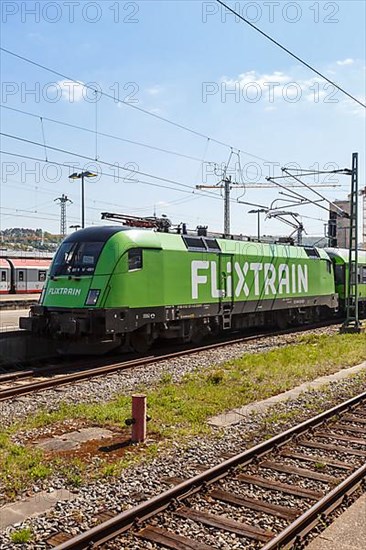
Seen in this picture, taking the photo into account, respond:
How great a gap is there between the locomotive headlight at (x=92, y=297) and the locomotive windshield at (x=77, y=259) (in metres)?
0.51

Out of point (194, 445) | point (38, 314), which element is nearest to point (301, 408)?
point (194, 445)

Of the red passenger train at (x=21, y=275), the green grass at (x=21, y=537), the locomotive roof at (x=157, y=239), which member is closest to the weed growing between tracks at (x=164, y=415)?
the green grass at (x=21, y=537)

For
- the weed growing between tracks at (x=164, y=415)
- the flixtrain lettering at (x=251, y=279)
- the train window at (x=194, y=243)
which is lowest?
the weed growing between tracks at (x=164, y=415)

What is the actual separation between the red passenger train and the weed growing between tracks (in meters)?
29.9

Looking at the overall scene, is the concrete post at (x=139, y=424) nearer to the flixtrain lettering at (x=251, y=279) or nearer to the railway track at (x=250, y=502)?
the railway track at (x=250, y=502)

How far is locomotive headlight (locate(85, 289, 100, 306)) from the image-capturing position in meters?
14.1

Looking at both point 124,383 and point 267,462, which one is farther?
point 124,383

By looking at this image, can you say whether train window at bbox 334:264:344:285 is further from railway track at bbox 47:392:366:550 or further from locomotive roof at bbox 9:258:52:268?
locomotive roof at bbox 9:258:52:268

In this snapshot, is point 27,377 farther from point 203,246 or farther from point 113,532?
point 113,532

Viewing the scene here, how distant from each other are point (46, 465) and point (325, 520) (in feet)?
10.8

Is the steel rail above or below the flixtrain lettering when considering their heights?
below

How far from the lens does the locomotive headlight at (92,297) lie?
1412 cm

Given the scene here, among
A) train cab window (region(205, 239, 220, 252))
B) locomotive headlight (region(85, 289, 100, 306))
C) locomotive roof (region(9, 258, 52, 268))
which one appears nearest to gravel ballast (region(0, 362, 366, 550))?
locomotive headlight (region(85, 289, 100, 306))

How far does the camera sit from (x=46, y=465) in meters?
7.09
